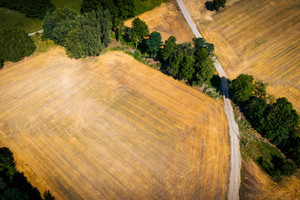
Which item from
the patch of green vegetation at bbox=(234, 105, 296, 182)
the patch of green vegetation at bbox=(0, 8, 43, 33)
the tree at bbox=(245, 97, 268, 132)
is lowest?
the patch of green vegetation at bbox=(234, 105, 296, 182)

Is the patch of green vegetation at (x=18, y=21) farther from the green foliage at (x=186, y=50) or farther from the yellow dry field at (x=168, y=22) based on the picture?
the green foliage at (x=186, y=50)

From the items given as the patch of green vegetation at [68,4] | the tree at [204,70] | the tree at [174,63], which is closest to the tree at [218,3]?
the tree at [204,70]

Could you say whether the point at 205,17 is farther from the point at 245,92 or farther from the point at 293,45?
the point at 245,92

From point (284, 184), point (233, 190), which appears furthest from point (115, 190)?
point (284, 184)

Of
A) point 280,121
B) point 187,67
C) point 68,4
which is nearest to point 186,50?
point 187,67

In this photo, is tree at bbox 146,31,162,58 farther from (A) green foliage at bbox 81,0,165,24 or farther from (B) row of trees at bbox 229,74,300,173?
(B) row of trees at bbox 229,74,300,173

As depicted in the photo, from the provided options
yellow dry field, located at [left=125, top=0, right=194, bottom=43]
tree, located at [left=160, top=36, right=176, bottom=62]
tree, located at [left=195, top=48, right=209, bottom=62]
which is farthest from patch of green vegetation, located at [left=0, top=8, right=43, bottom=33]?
tree, located at [left=195, top=48, right=209, bottom=62]

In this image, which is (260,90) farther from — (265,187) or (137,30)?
(137,30)
